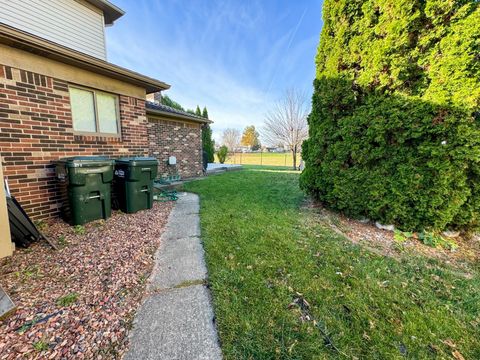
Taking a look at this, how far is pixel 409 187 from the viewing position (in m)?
3.11

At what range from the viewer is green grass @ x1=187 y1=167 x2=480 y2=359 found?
1.38 m

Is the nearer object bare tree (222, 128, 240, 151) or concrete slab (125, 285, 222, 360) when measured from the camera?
concrete slab (125, 285, 222, 360)

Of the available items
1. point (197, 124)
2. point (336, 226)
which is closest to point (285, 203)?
point (336, 226)

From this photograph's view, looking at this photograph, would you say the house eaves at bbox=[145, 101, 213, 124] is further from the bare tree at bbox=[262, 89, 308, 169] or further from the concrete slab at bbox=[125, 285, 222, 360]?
the bare tree at bbox=[262, 89, 308, 169]

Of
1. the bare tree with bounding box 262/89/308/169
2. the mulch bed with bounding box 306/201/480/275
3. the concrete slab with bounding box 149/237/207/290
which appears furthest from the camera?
the bare tree with bounding box 262/89/308/169

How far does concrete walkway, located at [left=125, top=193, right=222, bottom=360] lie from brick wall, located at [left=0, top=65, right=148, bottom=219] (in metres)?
2.58

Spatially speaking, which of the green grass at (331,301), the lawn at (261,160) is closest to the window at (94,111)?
the green grass at (331,301)

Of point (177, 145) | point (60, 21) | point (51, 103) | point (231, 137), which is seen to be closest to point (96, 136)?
point (51, 103)

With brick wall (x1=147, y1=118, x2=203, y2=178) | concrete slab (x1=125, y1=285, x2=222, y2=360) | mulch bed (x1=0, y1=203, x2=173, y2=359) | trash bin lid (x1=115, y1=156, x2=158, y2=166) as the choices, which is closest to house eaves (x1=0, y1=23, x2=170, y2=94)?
trash bin lid (x1=115, y1=156, x2=158, y2=166)

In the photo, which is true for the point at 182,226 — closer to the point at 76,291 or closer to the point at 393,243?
the point at 76,291

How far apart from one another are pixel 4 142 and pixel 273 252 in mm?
4480

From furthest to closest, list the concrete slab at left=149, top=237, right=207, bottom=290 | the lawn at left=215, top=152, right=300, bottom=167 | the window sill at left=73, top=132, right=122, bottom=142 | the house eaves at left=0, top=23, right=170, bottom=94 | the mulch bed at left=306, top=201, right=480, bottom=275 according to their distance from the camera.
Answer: the lawn at left=215, top=152, right=300, bottom=167, the window sill at left=73, top=132, right=122, bottom=142, the house eaves at left=0, top=23, right=170, bottom=94, the mulch bed at left=306, top=201, right=480, bottom=275, the concrete slab at left=149, top=237, right=207, bottom=290

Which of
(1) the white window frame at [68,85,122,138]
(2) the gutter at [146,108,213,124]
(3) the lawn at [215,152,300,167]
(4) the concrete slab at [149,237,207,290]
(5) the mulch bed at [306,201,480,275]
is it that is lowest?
(5) the mulch bed at [306,201,480,275]

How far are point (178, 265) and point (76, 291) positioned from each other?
97cm
